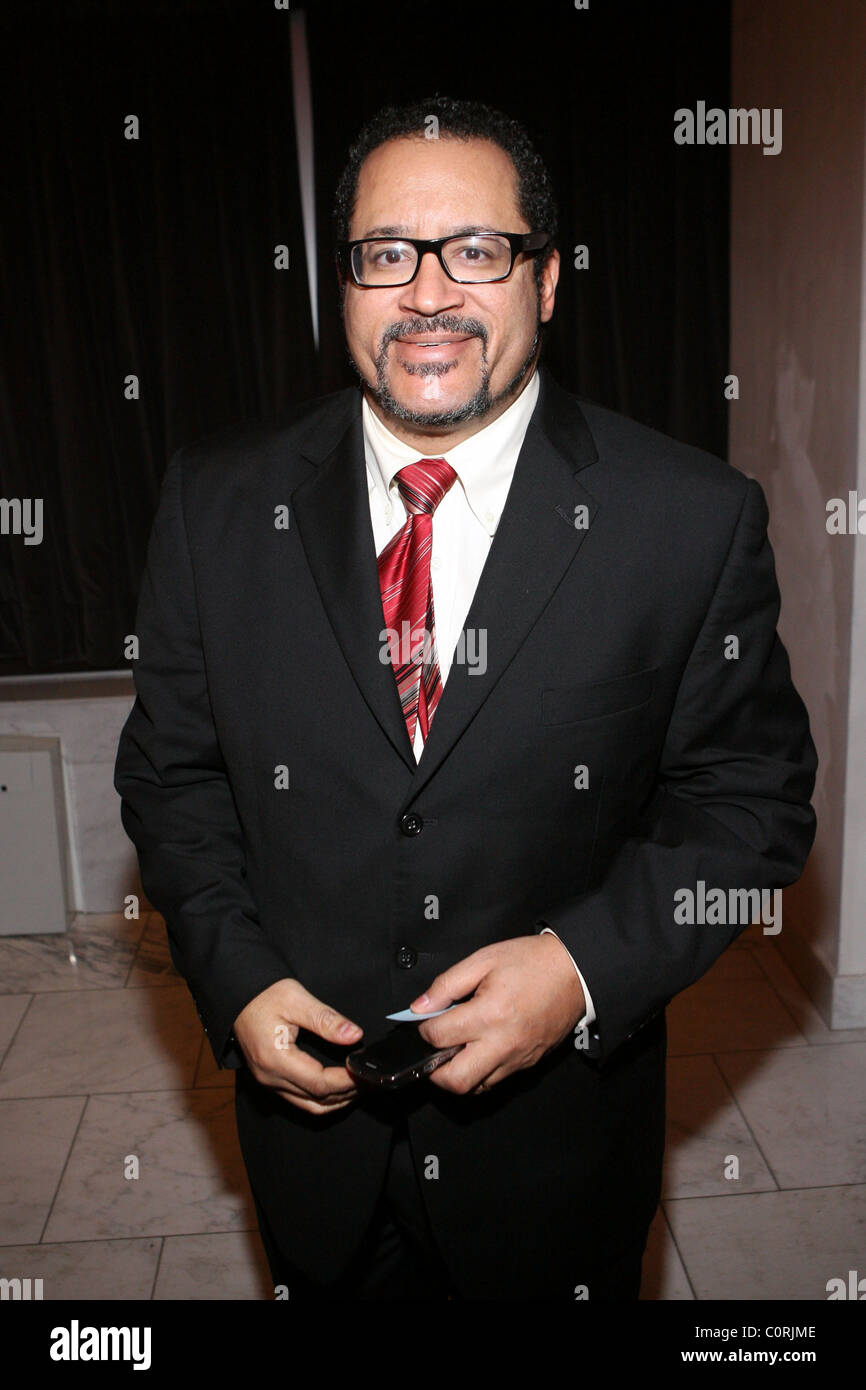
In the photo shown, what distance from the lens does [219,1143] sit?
9.32 ft

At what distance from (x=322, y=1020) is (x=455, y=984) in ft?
0.51

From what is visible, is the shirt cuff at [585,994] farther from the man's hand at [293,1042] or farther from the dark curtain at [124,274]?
the dark curtain at [124,274]

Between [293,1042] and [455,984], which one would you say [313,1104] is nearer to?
[293,1042]

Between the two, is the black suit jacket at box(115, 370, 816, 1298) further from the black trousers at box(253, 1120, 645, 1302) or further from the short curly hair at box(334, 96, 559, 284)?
the short curly hair at box(334, 96, 559, 284)

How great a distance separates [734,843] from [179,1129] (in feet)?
6.19

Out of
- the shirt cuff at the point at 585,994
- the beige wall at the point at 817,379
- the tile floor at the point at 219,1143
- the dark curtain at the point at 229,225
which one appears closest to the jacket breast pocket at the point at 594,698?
the shirt cuff at the point at 585,994

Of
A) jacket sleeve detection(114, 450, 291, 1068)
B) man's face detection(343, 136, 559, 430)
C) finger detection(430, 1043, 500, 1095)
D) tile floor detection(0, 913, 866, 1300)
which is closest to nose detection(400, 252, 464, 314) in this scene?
man's face detection(343, 136, 559, 430)

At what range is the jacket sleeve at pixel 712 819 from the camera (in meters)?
1.43

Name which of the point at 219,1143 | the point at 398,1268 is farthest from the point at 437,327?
the point at 219,1143

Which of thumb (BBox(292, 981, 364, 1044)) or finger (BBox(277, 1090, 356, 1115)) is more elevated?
thumb (BBox(292, 981, 364, 1044))

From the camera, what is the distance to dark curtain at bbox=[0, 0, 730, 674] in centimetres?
337

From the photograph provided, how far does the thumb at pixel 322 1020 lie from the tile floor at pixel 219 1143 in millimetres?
1271

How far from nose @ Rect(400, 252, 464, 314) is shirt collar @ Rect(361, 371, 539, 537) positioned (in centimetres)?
16

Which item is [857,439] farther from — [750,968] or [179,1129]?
[179,1129]
